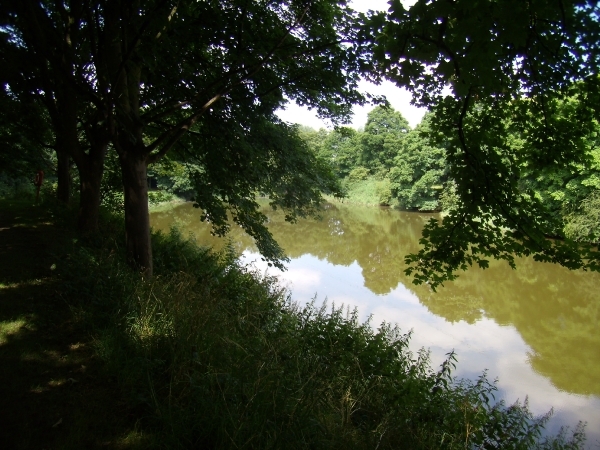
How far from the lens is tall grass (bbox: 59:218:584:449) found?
260 cm

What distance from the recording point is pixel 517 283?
47.6 ft

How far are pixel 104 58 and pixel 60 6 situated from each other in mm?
1513

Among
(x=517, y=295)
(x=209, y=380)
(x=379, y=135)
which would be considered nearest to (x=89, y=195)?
(x=209, y=380)

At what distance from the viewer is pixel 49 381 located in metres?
2.90

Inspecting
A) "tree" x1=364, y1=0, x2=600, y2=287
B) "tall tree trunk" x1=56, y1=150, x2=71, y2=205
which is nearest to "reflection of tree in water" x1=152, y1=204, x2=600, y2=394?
"tall tree trunk" x1=56, y1=150, x2=71, y2=205

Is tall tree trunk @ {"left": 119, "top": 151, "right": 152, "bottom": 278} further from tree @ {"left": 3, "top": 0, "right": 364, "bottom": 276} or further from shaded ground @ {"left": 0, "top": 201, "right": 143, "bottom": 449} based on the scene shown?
shaded ground @ {"left": 0, "top": 201, "right": 143, "bottom": 449}

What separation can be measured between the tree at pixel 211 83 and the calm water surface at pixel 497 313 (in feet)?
15.8

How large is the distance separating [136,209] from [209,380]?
3483 mm

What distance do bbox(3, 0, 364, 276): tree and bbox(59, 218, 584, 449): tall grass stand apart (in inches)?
53.6

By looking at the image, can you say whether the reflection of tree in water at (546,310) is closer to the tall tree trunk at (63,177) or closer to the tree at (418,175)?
the tall tree trunk at (63,177)

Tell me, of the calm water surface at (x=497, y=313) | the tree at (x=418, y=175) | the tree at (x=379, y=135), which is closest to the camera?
the calm water surface at (x=497, y=313)

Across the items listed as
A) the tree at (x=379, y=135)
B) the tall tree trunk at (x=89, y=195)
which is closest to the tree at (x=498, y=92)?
the tall tree trunk at (x=89, y=195)

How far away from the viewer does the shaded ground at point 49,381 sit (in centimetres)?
237

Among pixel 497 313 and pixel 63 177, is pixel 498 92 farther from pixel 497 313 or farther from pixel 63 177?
pixel 63 177
